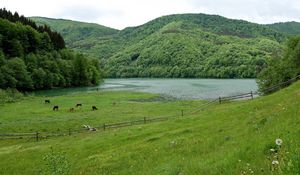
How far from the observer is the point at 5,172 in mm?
29969

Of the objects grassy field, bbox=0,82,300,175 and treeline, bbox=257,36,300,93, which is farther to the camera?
treeline, bbox=257,36,300,93

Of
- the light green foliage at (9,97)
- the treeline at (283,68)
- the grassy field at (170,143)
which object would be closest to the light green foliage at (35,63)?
the light green foliage at (9,97)

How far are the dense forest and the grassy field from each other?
55033mm

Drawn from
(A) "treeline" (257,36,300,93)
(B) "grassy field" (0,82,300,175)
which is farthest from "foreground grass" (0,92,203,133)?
(A) "treeline" (257,36,300,93)

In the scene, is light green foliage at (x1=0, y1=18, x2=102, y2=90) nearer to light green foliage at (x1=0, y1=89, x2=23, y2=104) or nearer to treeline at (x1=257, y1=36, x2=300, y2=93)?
light green foliage at (x1=0, y1=89, x2=23, y2=104)

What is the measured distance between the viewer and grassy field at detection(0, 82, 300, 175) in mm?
12016

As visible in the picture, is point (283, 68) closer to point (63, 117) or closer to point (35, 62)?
point (63, 117)

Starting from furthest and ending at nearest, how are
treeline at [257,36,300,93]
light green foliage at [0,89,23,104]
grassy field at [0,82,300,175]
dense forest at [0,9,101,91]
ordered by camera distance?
dense forest at [0,9,101,91]
light green foliage at [0,89,23,104]
treeline at [257,36,300,93]
grassy field at [0,82,300,175]

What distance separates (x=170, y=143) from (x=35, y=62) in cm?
13832

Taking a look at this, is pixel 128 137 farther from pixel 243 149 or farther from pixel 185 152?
pixel 243 149

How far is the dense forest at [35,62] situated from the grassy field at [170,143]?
5503 centimetres

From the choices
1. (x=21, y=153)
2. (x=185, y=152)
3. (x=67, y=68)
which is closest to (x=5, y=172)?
(x=21, y=153)

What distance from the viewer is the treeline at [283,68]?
77363 millimetres

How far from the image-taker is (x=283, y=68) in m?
79.8
